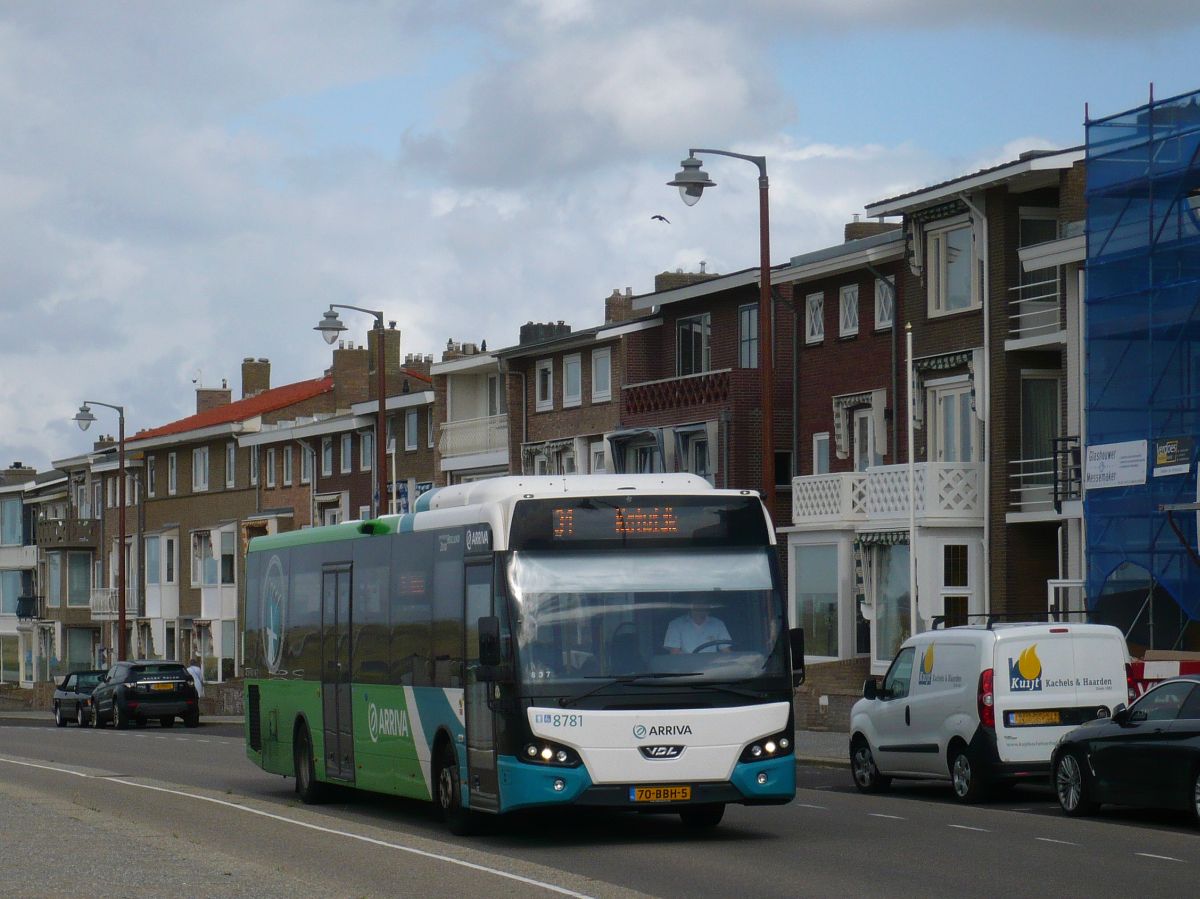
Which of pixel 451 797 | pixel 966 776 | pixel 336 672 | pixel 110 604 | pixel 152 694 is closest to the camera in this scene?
pixel 451 797

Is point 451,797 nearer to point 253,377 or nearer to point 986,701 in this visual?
point 986,701

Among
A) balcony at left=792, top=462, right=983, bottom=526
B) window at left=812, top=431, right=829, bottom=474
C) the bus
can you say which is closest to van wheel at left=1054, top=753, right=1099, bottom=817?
the bus

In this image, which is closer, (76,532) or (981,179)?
(981,179)

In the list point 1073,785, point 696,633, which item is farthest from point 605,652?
point 1073,785

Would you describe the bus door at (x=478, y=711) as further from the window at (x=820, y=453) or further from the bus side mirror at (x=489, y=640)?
the window at (x=820, y=453)

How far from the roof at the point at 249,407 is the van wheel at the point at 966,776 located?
6069 centimetres

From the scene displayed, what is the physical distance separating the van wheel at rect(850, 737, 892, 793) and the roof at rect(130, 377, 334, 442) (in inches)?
2290

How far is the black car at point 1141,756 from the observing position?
1836 cm

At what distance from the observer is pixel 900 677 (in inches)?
942

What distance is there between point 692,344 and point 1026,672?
99.4ft

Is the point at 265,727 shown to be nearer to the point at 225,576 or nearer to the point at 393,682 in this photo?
the point at 393,682

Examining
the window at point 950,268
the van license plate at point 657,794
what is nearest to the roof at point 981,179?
the window at point 950,268

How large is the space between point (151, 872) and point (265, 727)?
1139 cm

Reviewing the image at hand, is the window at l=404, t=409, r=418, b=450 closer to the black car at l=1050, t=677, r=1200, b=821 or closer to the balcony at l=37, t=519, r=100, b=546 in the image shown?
the balcony at l=37, t=519, r=100, b=546
